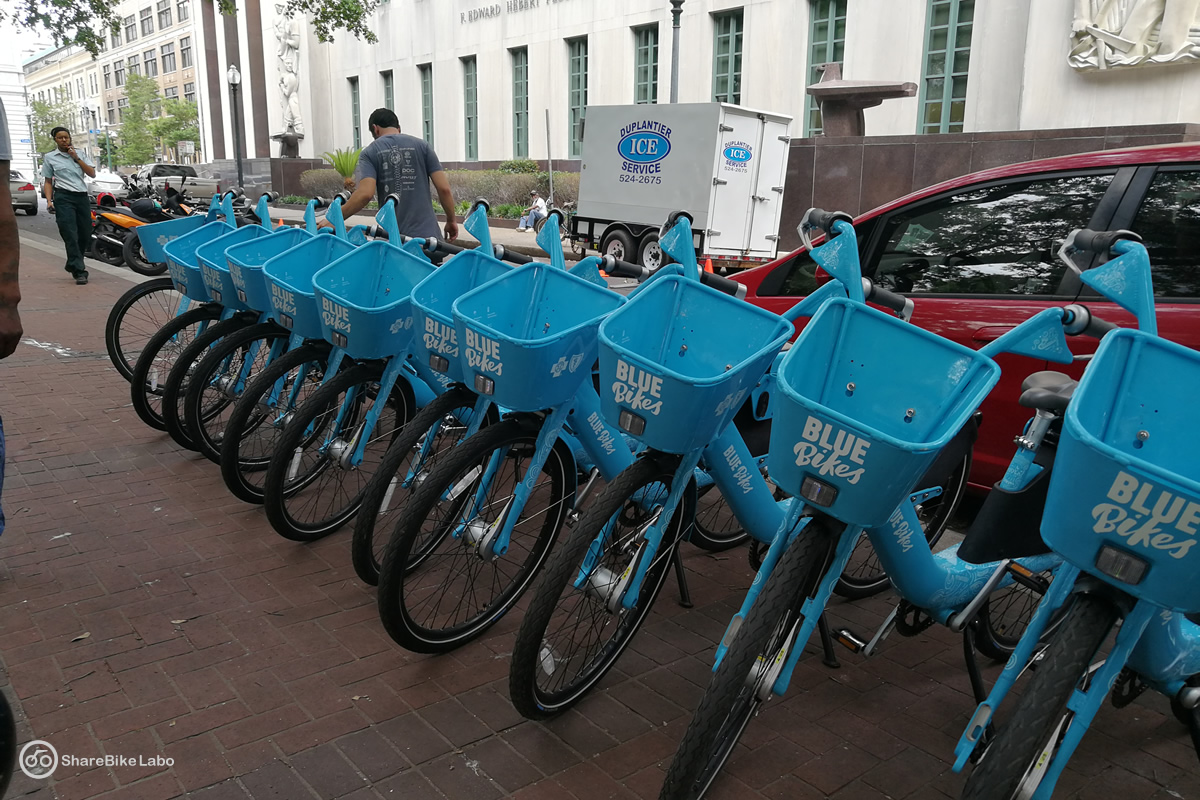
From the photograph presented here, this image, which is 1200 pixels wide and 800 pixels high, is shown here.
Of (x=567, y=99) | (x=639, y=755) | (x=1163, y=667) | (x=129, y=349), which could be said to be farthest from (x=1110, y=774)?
(x=567, y=99)

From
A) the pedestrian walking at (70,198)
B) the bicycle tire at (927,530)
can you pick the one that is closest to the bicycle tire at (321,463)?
the bicycle tire at (927,530)

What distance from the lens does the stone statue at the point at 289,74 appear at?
39.5 metres

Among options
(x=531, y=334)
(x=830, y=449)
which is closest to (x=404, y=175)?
(x=531, y=334)

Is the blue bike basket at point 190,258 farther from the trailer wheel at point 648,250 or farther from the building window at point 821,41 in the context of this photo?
the building window at point 821,41

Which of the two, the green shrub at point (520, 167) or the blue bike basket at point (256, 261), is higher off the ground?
the green shrub at point (520, 167)

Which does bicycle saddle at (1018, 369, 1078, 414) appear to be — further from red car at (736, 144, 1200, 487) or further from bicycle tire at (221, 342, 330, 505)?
bicycle tire at (221, 342, 330, 505)

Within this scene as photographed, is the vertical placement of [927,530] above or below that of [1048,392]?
below

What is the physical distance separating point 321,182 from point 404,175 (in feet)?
106

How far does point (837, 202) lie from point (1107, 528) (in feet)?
57.7

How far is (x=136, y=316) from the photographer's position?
6.66 m

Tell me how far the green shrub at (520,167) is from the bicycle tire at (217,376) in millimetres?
24063

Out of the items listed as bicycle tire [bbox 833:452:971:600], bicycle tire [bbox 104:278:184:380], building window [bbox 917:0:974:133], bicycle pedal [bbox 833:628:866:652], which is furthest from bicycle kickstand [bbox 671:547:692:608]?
building window [bbox 917:0:974:133]

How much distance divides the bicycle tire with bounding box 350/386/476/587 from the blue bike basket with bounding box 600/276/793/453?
948 mm

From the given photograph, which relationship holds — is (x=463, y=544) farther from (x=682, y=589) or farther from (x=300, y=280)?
(x=300, y=280)
